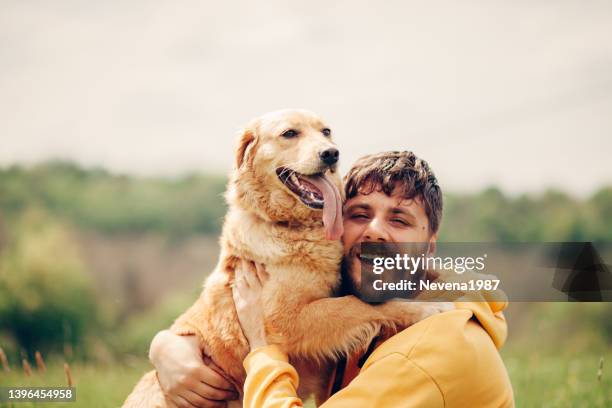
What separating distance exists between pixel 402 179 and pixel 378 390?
0.95 metres

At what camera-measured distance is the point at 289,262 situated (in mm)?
2758

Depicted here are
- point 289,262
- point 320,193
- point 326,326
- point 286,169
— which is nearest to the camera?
point 326,326

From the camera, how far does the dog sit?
253cm

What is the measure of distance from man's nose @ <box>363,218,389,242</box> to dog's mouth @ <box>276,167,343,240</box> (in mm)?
215

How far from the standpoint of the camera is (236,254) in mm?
2912

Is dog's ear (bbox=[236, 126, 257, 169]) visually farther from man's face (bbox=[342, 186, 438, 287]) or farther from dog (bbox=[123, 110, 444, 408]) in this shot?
man's face (bbox=[342, 186, 438, 287])

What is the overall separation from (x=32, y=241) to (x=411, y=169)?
37.4ft

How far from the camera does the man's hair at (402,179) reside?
245cm

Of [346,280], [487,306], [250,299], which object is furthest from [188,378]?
[487,306]

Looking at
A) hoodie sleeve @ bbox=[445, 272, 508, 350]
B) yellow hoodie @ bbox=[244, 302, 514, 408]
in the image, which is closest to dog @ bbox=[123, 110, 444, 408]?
hoodie sleeve @ bbox=[445, 272, 508, 350]

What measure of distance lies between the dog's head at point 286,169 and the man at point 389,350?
0.65 feet

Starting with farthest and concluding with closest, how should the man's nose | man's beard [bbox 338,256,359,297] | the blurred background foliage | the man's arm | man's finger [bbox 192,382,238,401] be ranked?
the blurred background foliage, man's beard [bbox 338,256,359,297], man's finger [bbox 192,382,238,401], the man's nose, the man's arm

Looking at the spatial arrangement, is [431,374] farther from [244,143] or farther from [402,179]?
[244,143]

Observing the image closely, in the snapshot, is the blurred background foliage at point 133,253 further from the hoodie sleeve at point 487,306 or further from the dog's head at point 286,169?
the hoodie sleeve at point 487,306
